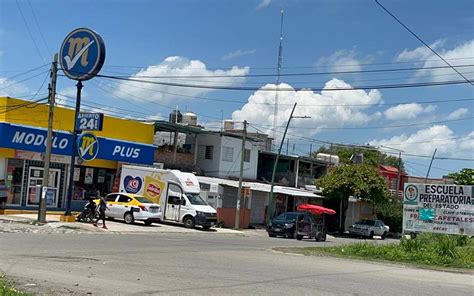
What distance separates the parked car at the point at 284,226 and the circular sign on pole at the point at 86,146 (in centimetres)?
1388

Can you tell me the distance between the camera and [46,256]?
48.9 ft

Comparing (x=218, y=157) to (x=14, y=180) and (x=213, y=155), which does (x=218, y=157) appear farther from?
(x=14, y=180)

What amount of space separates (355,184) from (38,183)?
27.5 meters

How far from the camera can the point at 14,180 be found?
32906mm

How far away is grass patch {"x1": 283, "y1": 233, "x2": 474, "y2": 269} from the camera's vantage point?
20.3m

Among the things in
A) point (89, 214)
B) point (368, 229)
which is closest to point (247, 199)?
point (368, 229)

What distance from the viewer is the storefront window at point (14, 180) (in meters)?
32.5

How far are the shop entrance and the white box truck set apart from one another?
14.6ft

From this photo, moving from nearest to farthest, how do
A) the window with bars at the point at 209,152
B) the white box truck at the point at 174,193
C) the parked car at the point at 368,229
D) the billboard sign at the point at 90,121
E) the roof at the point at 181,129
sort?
the billboard sign at the point at 90,121, the white box truck at the point at 174,193, the roof at the point at 181,129, the window with bars at the point at 209,152, the parked car at the point at 368,229

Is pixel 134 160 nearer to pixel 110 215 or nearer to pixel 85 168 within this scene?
pixel 85 168

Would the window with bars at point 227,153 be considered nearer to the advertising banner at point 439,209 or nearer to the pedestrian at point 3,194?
the pedestrian at point 3,194

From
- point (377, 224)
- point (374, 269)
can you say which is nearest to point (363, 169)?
point (377, 224)

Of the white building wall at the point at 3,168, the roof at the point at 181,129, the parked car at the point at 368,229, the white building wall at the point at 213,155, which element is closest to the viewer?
the white building wall at the point at 3,168

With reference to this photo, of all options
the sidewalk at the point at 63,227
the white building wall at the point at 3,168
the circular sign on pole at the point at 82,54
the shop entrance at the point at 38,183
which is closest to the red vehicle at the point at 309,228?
the sidewalk at the point at 63,227
